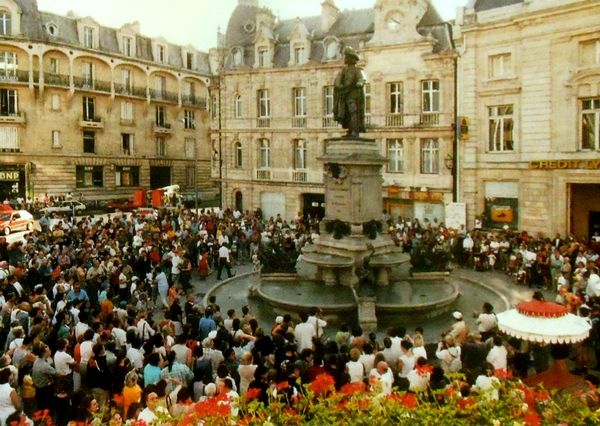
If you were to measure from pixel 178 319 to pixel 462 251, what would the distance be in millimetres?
13674

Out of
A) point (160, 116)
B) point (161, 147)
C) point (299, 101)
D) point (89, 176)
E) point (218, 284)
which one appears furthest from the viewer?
point (161, 147)

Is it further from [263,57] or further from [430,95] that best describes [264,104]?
[430,95]

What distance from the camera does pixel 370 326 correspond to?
1373 cm

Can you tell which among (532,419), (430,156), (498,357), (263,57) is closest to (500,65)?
(430,156)

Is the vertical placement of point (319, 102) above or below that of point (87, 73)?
below

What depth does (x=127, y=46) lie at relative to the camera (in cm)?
4784

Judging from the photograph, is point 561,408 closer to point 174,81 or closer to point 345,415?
point 345,415

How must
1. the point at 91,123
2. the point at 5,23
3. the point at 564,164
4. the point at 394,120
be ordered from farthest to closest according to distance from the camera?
the point at 91,123, the point at 5,23, the point at 394,120, the point at 564,164

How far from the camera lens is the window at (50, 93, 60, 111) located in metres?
43.2

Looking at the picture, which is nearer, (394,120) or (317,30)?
(394,120)

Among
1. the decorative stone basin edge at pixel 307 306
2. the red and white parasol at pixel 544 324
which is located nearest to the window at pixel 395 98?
the decorative stone basin edge at pixel 307 306

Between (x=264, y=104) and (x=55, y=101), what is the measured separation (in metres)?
17.4

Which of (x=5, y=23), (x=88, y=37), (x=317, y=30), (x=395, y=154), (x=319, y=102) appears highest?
(x=88, y=37)

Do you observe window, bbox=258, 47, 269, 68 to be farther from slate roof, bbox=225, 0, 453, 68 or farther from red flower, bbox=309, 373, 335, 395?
red flower, bbox=309, 373, 335, 395
